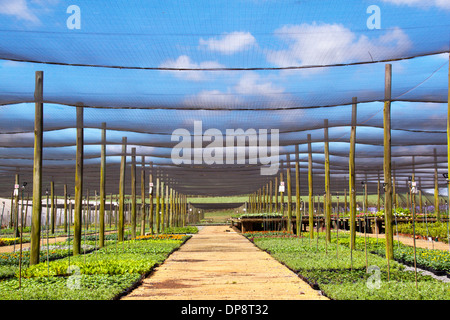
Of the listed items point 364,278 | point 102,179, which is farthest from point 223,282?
point 102,179

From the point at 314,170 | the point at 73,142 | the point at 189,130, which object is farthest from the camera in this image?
the point at 314,170

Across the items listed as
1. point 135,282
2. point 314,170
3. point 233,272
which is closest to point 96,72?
point 135,282

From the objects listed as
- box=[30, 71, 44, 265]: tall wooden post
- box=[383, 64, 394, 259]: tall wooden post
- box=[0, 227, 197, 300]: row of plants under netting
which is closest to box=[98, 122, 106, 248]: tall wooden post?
box=[30, 71, 44, 265]: tall wooden post

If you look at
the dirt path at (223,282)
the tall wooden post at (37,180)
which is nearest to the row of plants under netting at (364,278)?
the dirt path at (223,282)

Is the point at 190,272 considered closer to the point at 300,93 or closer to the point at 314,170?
the point at 300,93

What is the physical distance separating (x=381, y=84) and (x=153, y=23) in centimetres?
654

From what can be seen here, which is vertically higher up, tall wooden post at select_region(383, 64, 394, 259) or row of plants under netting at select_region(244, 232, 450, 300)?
tall wooden post at select_region(383, 64, 394, 259)

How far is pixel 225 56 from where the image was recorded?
35.4ft

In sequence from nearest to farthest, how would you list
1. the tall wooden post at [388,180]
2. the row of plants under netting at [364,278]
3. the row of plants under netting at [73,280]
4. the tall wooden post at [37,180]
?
the row of plants under netting at [364,278]
the row of plants under netting at [73,280]
the tall wooden post at [37,180]
the tall wooden post at [388,180]

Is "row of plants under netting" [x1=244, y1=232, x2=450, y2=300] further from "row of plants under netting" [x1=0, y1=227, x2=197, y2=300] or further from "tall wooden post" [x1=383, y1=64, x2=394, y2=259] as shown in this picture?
"row of plants under netting" [x1=0, y1=227, x2=197, y2=300]

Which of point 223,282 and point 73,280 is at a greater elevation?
point 73,280

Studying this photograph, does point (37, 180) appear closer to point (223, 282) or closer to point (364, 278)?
point (223, 282)

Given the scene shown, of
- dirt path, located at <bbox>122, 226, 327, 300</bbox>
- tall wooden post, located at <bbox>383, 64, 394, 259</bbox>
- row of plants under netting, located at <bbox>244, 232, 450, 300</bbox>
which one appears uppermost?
tall wooden post, located at <bbox>383, 64, 394, 259</bbox>

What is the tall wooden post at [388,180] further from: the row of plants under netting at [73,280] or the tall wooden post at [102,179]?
the tall wooden post at [102,179]
